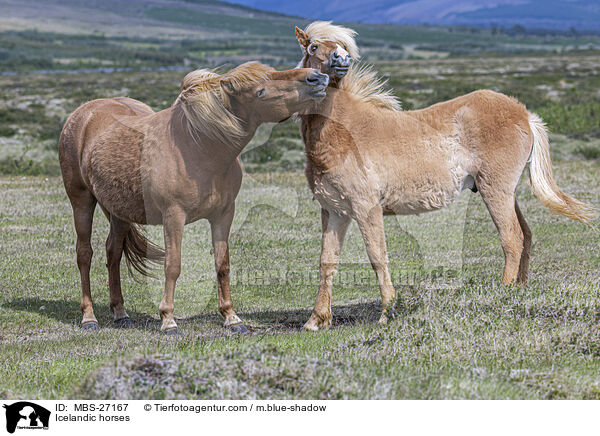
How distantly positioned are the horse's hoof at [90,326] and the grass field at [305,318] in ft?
0.63

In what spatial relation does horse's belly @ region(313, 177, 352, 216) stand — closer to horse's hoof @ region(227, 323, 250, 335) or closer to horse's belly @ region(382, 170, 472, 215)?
horse's belly @ region(382, 170, 472, 215)

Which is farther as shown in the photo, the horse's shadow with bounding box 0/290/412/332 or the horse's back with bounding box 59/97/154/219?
the horse's shadow with bounding box 0/290/412/332

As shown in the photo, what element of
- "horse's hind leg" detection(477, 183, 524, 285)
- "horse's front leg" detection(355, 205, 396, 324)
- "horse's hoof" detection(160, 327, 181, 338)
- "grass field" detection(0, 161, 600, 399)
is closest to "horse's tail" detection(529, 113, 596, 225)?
"horse's hind leg" detection(477, 183, 524, 285)

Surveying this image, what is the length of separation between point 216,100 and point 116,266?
8.58ft

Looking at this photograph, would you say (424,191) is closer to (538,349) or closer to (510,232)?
(510,232)

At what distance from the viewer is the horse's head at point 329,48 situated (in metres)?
6.14

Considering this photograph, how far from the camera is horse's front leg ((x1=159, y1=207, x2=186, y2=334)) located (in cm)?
640

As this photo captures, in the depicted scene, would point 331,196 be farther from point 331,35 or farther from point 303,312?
point 303,312

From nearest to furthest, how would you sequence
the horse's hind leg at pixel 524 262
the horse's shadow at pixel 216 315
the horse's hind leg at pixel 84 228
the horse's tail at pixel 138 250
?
the horse's shadow at pixel 216 315 < the horse's hind leg at pixel 524 262 < the horse's hind leg at pixel 84 228 < the horse's tail at pixel 138 250

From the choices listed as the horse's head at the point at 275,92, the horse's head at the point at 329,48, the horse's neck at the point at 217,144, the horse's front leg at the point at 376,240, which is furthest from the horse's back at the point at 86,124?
the horse's front leg at the point at 376,240

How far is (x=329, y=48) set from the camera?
20.3ft

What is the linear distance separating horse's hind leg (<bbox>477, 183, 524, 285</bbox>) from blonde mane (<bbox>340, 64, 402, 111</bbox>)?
1.25m

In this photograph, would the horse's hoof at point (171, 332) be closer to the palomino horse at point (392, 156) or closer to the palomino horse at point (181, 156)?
the palomino horse at point (181, 156)

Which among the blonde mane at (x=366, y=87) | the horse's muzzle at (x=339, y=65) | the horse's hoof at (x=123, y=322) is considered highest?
the horse's muzzle at (x=339, y=65)
